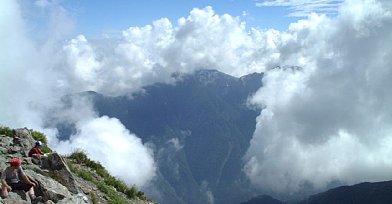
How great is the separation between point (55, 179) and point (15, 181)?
3.14 metres

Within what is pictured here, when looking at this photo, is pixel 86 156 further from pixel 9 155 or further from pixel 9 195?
pixel 9 195

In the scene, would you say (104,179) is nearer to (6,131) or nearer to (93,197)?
(93,197)

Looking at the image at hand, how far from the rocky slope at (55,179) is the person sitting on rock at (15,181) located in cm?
27

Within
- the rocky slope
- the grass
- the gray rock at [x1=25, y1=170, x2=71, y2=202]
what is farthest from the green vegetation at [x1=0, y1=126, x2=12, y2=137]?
the gray rock at [x1=25, y1=170, x2=71, y2=202]

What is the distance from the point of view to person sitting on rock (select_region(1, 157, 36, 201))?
67.2ft

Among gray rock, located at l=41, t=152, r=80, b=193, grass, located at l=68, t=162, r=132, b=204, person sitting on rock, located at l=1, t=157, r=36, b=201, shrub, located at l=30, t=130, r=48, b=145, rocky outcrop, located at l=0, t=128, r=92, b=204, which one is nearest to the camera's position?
person sitting on rock, located at l=1, t=157, r=36, b=201

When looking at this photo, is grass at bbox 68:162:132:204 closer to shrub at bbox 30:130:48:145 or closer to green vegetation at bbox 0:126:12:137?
shrub at bbox 30:130:48:145

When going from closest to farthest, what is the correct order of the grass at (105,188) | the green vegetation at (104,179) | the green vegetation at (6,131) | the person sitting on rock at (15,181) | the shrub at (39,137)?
the person sitting on rock at (15,181)
the grass at (105,188)
the green vegetation at (104,179)
the green vegetation at (6,131)
the shrub at (39,137)

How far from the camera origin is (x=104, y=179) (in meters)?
33.0

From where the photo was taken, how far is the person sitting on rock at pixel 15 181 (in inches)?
806

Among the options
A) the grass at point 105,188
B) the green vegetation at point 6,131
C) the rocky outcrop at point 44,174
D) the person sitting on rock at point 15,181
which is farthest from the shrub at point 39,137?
the person sitting on rock at point 15,181

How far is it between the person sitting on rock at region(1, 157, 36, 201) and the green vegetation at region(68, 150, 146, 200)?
848 centimetres

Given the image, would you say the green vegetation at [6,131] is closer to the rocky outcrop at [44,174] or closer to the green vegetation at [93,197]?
the rocky outcrop at [44,174]

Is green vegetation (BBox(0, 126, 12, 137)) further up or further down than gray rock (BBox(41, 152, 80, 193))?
further up
